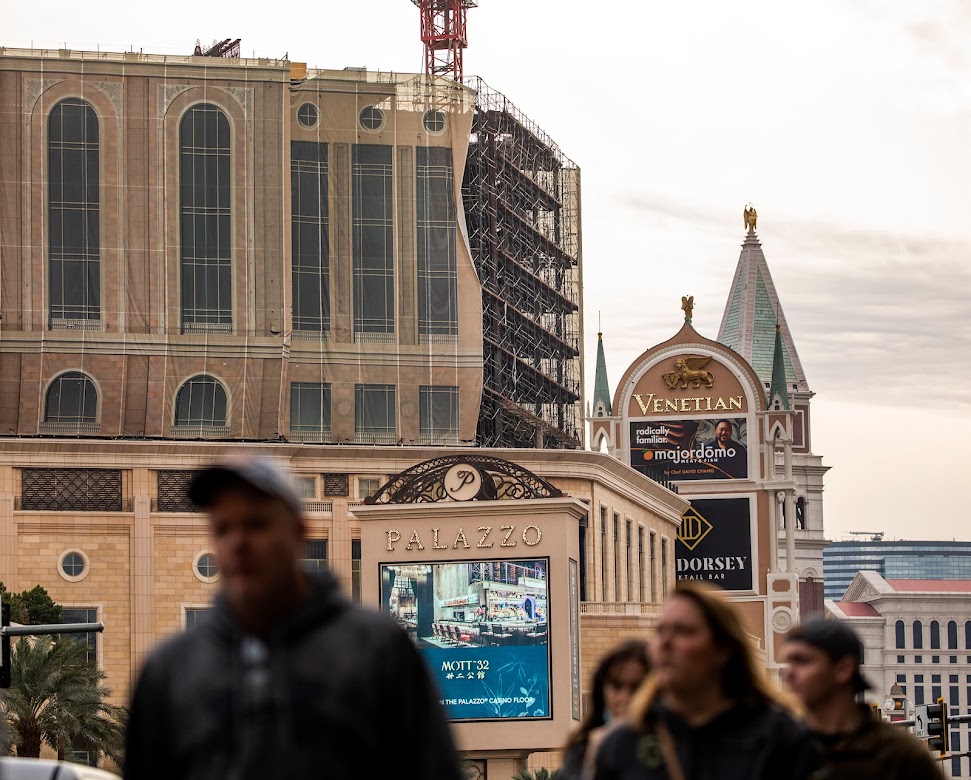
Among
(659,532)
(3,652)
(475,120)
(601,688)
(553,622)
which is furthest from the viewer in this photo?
(659,532)

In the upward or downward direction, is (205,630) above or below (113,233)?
below

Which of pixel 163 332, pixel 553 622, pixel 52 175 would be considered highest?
pixel 52 175

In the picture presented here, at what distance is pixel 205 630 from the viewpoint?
5.16 m

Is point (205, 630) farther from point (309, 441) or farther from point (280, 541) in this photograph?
point (309, 441)

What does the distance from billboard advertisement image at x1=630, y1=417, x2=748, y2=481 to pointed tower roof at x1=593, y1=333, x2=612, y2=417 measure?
458cm

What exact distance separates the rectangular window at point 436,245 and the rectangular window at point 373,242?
1.10 m

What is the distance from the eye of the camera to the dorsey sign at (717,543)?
98438mm

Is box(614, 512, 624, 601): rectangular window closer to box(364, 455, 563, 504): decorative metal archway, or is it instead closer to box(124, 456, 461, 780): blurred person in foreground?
box(364, 455, 563, 504): decorative metal archway

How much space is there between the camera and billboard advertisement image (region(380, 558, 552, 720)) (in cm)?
5703

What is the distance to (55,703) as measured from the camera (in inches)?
1836

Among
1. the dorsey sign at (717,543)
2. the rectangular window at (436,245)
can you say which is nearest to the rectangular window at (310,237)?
the rectangular window at (436,245)

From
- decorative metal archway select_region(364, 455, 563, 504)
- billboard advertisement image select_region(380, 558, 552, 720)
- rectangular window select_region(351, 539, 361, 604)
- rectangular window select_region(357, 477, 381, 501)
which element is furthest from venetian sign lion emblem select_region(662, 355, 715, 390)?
billboard advertisement image select_region(380, 558, 552, 720)

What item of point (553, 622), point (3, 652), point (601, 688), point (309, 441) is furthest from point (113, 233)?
point (601, 688)

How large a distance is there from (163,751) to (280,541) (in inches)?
23.6
